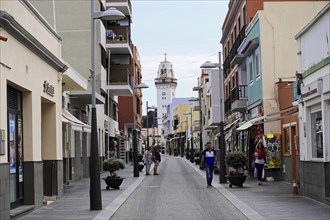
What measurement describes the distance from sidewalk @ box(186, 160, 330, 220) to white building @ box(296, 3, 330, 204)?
592mm

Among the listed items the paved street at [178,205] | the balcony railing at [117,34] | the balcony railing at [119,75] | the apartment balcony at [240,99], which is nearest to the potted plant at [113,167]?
the paved street at [178,205]

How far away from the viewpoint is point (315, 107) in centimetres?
1708

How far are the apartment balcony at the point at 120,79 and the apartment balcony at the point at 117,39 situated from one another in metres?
1.36

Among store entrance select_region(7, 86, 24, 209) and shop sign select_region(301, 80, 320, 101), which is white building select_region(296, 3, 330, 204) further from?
store entrance select_region(7, 86, 24, 209)

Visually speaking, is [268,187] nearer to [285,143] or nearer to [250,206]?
[285,143]

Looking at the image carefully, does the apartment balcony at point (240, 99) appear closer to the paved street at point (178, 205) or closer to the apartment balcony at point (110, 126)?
the apartment balcony at point (110, 126)

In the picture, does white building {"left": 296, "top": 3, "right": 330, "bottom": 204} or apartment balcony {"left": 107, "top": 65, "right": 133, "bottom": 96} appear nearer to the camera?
white building {"left": 296, "top": 3, "right": 330, "bottom": 204}

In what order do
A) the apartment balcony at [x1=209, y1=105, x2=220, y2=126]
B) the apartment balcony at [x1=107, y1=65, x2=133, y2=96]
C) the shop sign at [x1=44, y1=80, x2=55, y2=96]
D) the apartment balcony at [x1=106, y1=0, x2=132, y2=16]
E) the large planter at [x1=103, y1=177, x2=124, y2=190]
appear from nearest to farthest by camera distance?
the shop sign at [x1=44, y1=80, x2=55, y2=96], the large planter at [x1=103, y1=177, x2=124, y2=190], the apartment balcony at [x1=107, y1=65, x2=133, y2=96], the apartment balcony at [x1=106, y1=0, x2=132, y2=16], the apartment balcony at [x1=209, y1=105, x2=220, y2=126]

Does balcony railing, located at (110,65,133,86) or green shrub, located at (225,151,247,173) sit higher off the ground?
balcony railing, located at (110,65,133,86)

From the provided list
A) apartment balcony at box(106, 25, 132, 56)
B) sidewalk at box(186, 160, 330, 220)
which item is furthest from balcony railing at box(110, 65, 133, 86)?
sidewalk at box(186, 160, 330, 220)

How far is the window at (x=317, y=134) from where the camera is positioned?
16609mm

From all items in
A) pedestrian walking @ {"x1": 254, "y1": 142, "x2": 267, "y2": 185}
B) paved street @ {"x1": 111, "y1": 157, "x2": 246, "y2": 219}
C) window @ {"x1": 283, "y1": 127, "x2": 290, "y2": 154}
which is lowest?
paved street @ {"x1": 111, "y1": 157, "x2": 246, "y2": 219}

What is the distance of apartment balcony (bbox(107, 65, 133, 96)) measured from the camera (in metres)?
42.4

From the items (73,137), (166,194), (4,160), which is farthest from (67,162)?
(4,160)
